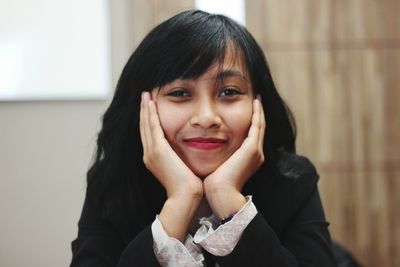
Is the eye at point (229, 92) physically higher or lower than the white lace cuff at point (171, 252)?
higher

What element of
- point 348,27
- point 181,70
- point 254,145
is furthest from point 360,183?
point 181,70

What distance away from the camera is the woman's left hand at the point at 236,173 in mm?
983

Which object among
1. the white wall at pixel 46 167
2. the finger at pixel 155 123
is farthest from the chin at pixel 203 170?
the white wall at pixel 46 167

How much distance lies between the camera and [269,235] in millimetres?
959

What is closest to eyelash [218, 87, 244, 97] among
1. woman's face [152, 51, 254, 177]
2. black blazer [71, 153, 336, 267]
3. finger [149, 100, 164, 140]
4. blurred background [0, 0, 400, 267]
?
woman's face [152, 51, 254, 177]

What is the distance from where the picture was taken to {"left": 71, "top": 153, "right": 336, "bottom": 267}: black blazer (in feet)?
3.10

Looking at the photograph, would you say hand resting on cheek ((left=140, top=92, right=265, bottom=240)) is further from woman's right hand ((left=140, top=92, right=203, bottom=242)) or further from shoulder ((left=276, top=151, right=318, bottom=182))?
shoulder ((left=276, top=151, right=318, bottom=182))

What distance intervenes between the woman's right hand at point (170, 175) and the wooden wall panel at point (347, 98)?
121cm

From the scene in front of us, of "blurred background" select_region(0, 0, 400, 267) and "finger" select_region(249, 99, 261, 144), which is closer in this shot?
"finger" select_region(249, 99, 261, 144)

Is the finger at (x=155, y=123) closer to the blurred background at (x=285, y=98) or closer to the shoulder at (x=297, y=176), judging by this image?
the shoulder at (x=297, y=176)

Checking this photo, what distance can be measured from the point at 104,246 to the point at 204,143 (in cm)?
33

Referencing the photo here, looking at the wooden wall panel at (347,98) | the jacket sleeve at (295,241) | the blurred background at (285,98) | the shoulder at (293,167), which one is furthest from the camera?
the wooden wall panel at (347,98)

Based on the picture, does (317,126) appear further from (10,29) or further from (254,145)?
(10,29)

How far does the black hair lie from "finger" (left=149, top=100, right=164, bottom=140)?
0.14 feet
